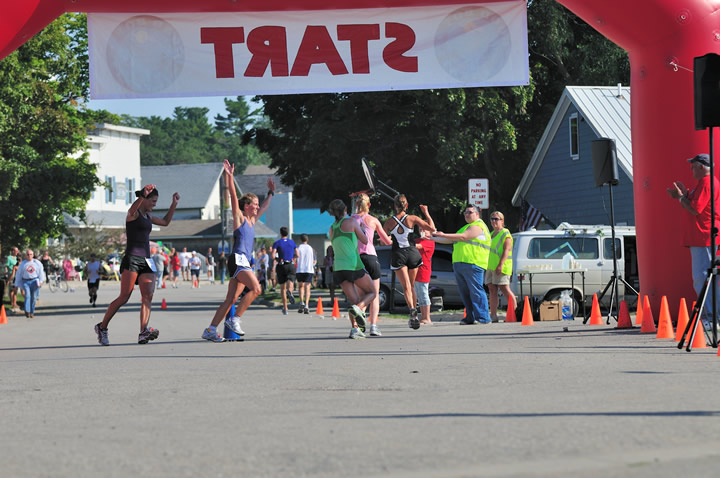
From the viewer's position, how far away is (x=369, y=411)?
701 cm

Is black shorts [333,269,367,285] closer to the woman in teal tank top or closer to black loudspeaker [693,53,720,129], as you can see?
the woman in teal tank top

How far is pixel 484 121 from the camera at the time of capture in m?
30.5

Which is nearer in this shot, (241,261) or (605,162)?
(241,261)

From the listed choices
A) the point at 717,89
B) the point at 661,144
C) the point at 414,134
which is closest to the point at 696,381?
the point at 717,89

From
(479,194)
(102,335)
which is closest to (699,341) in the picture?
(102,335)

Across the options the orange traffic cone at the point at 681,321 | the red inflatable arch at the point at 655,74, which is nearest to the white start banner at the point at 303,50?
the red inflatable arch at the point at 655,74

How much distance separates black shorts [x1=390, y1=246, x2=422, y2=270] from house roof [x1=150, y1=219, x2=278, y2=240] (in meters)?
73.5

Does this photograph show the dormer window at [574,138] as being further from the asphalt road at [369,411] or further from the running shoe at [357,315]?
the asphalt road at [369,411]

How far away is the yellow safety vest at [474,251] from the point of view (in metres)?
17.7

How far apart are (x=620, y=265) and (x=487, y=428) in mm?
16577

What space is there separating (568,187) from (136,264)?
2135 cm

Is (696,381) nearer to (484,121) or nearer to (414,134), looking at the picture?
(484,121)

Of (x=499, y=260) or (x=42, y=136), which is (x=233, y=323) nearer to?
(x=499, y=260)

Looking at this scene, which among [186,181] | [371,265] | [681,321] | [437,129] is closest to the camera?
[681,321]
